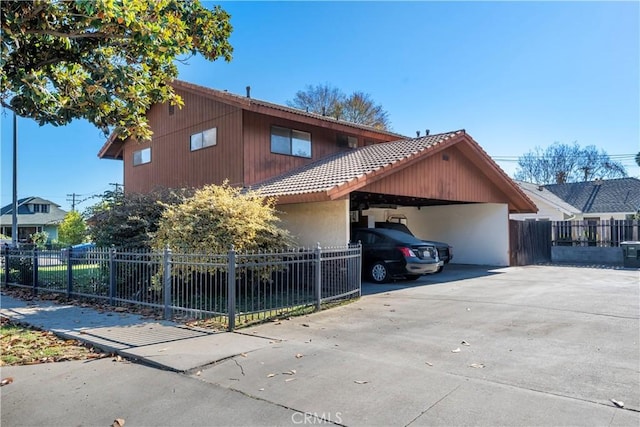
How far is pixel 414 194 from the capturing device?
13.8 m

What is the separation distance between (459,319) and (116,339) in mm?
5537

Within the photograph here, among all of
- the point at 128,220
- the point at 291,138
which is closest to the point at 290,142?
the point at 291,138

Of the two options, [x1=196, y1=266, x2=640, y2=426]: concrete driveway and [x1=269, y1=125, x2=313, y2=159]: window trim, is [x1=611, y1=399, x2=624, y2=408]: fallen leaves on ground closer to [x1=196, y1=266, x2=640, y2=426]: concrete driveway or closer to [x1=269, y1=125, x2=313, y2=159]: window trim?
[x1=196, y1=266, x2=640, y2=426]: concrete driveway

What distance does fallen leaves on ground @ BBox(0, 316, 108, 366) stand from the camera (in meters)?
5.68

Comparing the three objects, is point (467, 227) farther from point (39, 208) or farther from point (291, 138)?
point (39, 208)

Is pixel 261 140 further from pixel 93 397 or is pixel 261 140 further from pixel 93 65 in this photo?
pixel 93 397

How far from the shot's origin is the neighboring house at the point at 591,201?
30.2 m

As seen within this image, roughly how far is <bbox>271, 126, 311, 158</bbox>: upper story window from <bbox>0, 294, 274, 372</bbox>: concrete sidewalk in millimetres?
8290

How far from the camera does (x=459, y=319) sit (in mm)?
7730

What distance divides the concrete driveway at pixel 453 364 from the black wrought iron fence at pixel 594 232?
Result: 1205 cm

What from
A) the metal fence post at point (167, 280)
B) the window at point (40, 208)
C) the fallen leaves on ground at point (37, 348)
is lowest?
the fallen leaves on ground at point (37, 348)

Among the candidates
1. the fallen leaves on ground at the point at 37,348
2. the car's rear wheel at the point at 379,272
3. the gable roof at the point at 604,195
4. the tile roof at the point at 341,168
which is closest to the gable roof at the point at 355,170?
the tile roof at the point at 341,168

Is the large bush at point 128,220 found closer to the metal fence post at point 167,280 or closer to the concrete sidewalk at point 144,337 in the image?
the concrete sidewalk at point 144,337

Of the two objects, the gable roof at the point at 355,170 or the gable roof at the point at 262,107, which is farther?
the gable roof at the point at 262,107
